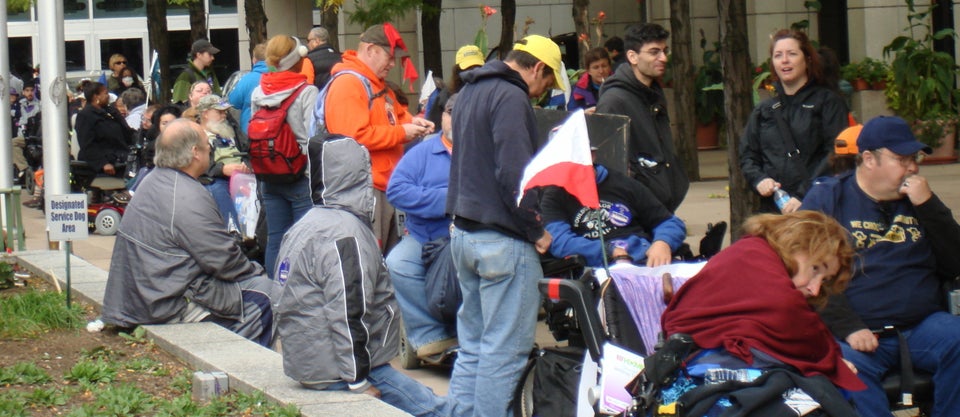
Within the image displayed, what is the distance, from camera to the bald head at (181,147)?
765 cm

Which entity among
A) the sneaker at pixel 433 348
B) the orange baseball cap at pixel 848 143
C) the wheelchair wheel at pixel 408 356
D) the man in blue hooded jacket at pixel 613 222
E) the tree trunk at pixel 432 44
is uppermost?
the tree trunk at pixel 432 44

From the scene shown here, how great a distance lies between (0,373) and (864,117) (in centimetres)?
1456

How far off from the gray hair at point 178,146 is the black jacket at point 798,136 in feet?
9.95

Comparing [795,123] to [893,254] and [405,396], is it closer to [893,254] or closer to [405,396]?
[893,254]

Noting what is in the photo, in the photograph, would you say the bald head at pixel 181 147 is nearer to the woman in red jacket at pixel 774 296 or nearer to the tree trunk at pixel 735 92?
the woman in red jacket at pixel 774 296

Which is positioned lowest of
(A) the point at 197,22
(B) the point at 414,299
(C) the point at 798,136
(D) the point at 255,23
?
(B) the point at 414,299

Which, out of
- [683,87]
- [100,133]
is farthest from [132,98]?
[683,87]

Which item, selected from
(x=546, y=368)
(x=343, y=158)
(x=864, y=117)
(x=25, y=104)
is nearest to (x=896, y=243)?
(x=546, y=368)

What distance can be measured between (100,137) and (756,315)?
12688mm

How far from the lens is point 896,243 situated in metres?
6.05

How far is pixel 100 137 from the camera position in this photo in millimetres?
16172

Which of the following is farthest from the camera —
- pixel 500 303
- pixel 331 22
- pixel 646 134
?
pixel 331 22

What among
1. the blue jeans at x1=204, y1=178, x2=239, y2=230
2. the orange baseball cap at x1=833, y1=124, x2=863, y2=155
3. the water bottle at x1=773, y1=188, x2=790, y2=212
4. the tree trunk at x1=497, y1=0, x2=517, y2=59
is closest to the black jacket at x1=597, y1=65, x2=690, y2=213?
the water bottle at x1=773, y1=188, x2=790, y2=212

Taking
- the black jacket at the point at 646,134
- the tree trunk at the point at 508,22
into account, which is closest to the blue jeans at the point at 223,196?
the black jacket at the point at 646,134
